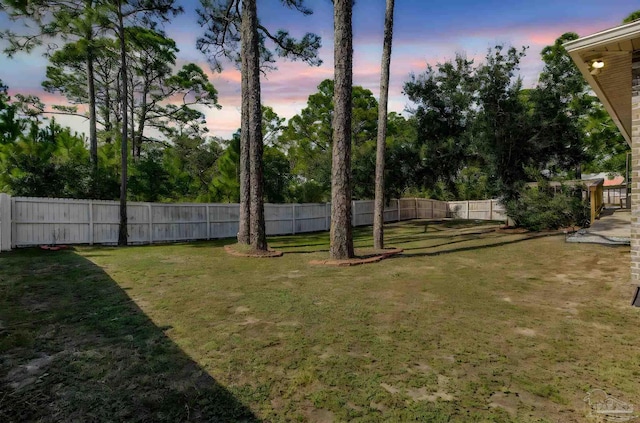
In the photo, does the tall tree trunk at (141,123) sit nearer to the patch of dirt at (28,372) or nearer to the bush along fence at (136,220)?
the bush along fence at (136,220)

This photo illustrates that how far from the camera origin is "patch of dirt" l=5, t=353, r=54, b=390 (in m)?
2.94

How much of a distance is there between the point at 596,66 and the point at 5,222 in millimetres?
14675

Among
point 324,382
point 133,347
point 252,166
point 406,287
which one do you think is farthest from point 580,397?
point 252,166

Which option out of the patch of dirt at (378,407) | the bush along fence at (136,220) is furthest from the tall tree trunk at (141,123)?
the patch of dirt at (378,407)

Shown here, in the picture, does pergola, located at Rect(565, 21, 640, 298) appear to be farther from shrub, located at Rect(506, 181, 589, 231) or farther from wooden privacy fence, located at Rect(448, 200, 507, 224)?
wooden privacy fence, located at Rect(448, 200, 507, 224)

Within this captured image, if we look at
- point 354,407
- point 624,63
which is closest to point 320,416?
point 354,407

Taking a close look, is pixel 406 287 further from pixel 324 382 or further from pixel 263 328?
pixel 324 382

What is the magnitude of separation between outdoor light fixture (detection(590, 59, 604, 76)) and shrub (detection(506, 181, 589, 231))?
9.18 metres

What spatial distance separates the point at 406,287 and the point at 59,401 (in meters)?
5.03

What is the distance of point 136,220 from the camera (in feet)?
46.1

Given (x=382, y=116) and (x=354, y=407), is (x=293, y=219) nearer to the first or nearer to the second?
(x=382, y=116)

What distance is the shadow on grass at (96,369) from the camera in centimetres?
254

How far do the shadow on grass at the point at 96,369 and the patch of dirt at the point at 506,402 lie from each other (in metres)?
1.77

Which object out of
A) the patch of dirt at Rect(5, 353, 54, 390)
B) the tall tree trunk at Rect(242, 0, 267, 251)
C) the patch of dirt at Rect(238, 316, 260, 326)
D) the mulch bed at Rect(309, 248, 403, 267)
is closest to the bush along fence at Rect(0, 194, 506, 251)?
the tall tree trunk at Rect(242, 0, 267, 251)
